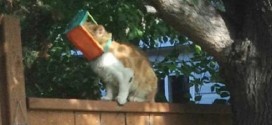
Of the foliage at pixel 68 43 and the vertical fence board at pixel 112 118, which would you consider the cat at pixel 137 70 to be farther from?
the foliage at pixel 68 43

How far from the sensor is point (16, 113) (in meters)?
3.41

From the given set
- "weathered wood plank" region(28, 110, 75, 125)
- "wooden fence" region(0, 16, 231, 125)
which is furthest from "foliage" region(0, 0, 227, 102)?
"weathered wood plank" region(28, 110, 75, 125)

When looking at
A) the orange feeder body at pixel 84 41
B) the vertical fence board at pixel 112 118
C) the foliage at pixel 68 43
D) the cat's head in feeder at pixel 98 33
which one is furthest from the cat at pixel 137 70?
the foliage at pixel 68 43

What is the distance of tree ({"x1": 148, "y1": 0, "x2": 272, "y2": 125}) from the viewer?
3803mm

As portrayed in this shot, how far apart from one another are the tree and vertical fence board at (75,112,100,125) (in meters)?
0.64

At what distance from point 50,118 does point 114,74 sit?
0.58 metres

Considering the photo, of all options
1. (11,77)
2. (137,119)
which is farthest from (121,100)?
(11,77)

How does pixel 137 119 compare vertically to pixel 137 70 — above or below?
below

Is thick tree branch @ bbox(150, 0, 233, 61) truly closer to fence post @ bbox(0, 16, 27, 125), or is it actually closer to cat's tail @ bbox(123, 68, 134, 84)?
cat's tail @ bbox(123, 68, 134, 84)

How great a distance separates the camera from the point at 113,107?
12.7ft

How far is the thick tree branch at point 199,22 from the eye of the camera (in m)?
3.67

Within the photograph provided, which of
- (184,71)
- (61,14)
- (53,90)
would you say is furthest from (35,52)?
(184,71)

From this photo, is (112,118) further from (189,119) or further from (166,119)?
(189,119)

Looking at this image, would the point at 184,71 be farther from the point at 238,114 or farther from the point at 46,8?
the point at 238,114
